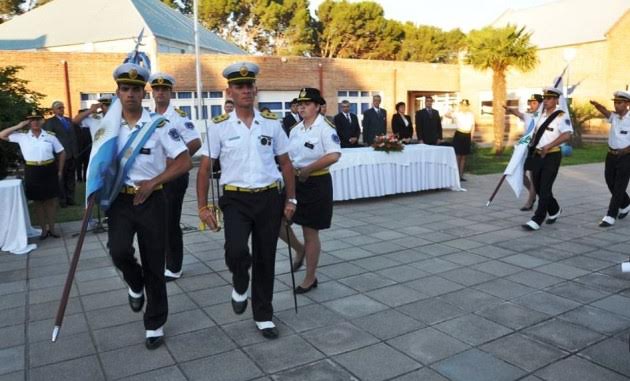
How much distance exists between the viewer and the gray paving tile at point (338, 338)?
11.8 ft

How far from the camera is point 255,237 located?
3.75 m

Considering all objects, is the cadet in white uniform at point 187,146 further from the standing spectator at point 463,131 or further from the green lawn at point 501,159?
the green lawn at point 501,159

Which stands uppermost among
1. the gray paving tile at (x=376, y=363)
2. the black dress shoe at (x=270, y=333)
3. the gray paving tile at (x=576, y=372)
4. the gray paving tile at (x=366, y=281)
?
the black dress shoe at (x=270, y=333)

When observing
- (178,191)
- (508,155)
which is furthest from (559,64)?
(178,191)

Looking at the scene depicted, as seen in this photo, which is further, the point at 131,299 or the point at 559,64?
the point at 559,64

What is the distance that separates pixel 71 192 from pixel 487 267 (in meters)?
8.49

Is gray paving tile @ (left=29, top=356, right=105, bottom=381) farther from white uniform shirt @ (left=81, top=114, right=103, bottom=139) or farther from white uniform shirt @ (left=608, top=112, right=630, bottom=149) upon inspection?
white uniform shirt @ (left=81, top=114, right=103, bottom=139)

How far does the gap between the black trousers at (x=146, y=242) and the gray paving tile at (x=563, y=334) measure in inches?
107

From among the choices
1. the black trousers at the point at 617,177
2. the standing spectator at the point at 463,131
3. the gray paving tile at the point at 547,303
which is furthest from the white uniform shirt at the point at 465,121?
the gray paving tile at the point at 547,303

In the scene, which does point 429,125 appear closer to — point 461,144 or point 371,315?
point 461,144

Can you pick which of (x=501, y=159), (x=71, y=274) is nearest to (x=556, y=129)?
(x=71, y=274)

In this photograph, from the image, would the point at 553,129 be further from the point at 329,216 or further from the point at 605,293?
the point at 329,216

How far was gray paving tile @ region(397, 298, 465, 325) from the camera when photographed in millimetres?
4090

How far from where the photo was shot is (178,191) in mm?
4938
